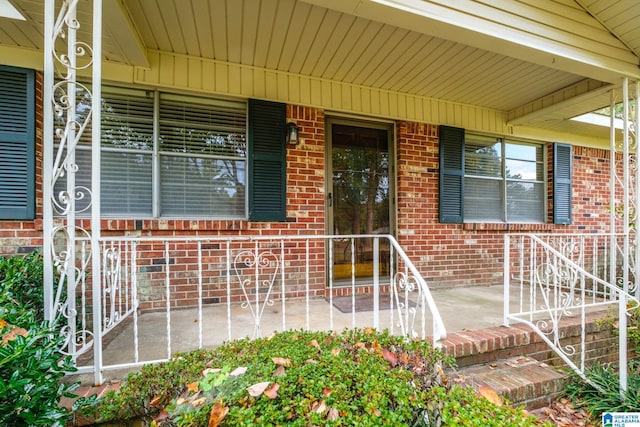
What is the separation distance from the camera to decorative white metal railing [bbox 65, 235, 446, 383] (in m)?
2.05

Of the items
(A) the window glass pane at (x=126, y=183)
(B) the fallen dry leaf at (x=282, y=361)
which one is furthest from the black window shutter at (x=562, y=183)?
(A) the window glass pane at (x=126, y=183)

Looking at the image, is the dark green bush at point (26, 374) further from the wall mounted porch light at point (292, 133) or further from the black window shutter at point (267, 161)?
the wall mounted porch light at point (292, 133)

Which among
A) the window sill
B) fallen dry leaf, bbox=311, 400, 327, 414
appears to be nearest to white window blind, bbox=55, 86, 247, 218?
fallen dry leaf, bbox=311, 400, 327, 414

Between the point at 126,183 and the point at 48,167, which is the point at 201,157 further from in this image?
A: the point at 48,167

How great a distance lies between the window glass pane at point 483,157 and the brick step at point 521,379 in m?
2.75

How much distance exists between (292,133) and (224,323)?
207cm

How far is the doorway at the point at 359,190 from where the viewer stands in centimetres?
357

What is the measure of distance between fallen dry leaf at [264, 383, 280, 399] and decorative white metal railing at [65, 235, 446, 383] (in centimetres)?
80

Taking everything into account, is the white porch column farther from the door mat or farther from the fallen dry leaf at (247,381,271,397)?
the door mat

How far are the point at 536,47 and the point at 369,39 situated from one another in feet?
4.46

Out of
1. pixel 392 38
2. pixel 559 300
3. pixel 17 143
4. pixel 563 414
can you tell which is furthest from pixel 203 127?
pixel 559 300

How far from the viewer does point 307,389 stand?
113 cm

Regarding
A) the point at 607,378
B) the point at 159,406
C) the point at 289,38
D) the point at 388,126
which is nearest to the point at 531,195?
the point at 388,126

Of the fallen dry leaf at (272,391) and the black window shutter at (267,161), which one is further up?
the black window shutter at (267,161)
